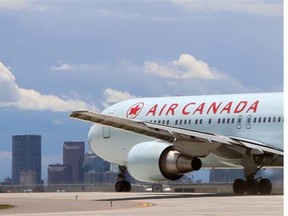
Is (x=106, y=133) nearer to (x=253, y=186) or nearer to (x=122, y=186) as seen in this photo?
(x=122, y=186)

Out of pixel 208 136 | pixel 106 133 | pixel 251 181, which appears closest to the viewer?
pixel 208 136

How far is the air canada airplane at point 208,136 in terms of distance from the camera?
165ft

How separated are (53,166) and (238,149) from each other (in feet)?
328

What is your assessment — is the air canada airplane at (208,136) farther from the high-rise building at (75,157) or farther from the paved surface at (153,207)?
the high-rise building at (75,157)

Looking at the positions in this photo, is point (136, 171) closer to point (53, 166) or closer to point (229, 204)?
point (229, 204)

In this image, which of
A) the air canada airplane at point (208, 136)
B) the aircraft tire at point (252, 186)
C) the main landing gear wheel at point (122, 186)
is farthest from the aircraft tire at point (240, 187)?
the main landing gear wheel at point (122, 186)

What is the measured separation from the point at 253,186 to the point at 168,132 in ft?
18.3

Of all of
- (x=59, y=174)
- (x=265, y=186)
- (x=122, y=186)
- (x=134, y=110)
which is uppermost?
(x=59, y=174)

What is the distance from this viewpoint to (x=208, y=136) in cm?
5025

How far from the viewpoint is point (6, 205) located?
151 feet

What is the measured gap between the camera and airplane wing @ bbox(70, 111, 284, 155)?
158ft

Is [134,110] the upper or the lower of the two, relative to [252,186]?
upper

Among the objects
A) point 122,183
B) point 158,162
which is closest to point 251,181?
point 158,162

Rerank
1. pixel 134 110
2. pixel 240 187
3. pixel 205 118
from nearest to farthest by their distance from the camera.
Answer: pixel 240 187
pixel 205 118
pixel 134 110
